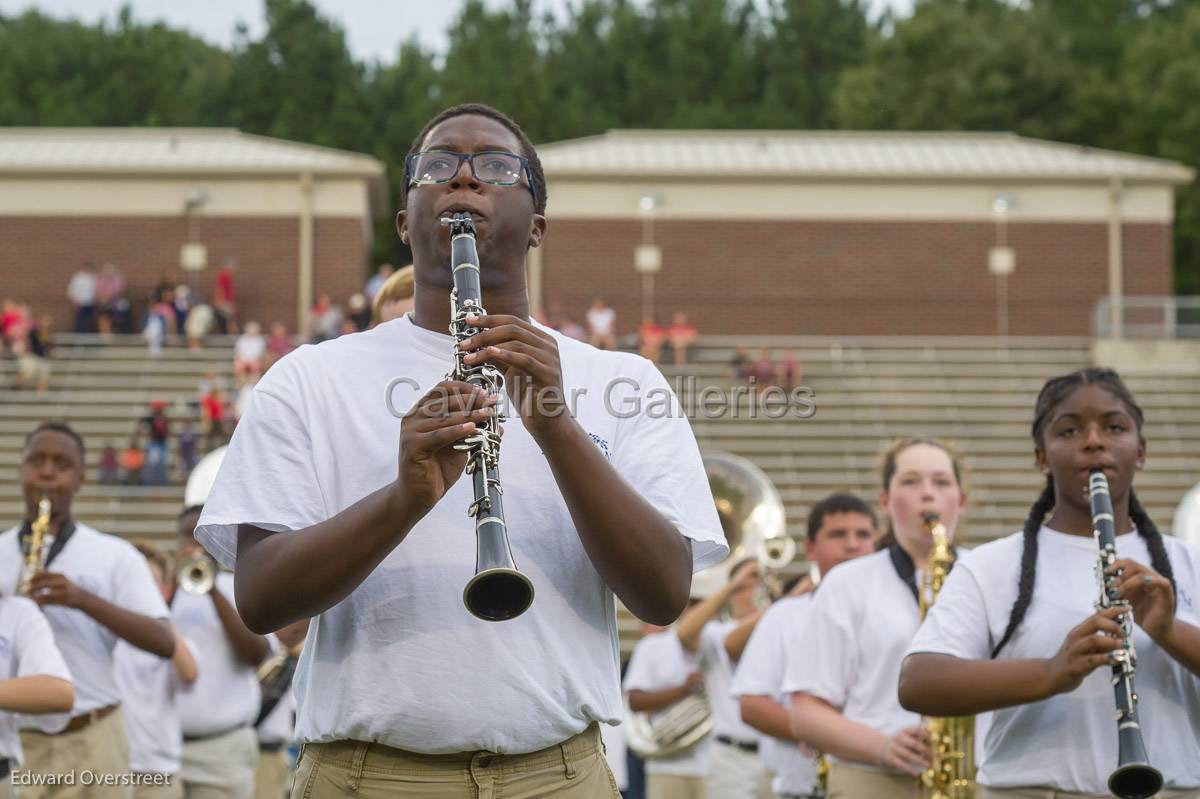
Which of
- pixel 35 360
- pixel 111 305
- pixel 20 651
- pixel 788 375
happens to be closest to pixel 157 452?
pixel 35 360

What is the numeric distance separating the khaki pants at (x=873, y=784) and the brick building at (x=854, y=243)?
90.1ft

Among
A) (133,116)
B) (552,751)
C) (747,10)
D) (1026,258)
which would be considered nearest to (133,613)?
(552,751)

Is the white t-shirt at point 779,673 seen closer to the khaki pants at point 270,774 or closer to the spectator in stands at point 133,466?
the khaki pants at point 270,774

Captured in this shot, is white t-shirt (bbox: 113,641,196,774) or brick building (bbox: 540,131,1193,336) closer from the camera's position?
white t-shirt (bbox: 113,641,196,774)

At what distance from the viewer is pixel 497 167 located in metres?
3.58

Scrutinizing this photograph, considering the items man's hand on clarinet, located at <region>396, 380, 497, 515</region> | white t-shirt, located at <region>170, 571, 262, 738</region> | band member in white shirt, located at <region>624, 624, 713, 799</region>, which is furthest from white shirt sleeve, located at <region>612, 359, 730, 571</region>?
band member in white shirt, located at <region>624, 624, 713, 799</region>

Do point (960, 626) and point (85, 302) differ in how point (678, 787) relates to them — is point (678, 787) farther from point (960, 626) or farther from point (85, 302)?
point (85, 302)

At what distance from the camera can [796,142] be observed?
120ft

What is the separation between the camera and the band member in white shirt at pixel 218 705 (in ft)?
28.9

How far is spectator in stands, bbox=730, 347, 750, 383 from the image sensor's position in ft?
90.6

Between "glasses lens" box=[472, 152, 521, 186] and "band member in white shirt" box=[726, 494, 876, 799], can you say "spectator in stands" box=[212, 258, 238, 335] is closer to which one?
"band member in white shirt" box=[726, 494, 876, 799]

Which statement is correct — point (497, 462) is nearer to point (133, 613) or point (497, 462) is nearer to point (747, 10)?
point (133, 613)

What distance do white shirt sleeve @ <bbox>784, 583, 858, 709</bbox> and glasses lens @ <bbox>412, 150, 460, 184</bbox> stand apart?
332cm

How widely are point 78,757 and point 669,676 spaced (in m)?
4.44
